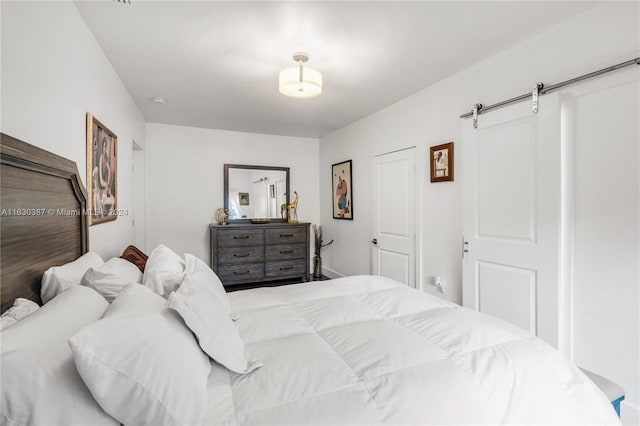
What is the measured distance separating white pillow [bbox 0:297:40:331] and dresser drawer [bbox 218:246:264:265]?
11.0 ft

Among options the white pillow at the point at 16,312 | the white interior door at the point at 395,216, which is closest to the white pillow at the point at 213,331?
the white pillow at the point at 16,312

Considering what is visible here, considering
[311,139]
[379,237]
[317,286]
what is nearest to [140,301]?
[317,286]

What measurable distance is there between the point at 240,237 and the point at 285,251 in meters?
0.71

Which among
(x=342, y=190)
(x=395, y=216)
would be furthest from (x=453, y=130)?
(x=342, y=190)

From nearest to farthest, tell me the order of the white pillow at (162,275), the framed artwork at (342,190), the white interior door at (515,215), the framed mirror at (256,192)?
the white pillow at (162,275) → the white interior door at (515,215) → the framed artwork at (342,190) → the framed mirror at (256,192)

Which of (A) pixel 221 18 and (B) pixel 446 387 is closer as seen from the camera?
(B) pixel 446 387

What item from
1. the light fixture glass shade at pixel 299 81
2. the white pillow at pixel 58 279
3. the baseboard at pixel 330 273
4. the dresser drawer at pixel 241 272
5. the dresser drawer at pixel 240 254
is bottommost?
the baseboard at pixel 330 273

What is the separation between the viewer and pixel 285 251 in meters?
4.80

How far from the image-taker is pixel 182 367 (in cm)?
84

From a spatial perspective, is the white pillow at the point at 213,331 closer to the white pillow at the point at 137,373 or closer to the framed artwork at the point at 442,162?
the white pillow at the point at 137,373

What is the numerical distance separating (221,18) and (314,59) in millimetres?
805

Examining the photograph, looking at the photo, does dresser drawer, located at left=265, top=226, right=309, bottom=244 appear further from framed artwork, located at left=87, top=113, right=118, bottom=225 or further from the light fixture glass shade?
the light fixture glass shade

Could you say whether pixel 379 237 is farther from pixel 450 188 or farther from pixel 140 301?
pixel 140 301

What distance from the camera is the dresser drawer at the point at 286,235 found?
4.73 m
